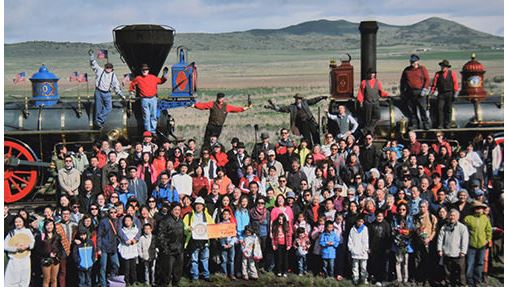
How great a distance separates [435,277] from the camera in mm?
10234

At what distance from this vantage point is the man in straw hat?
48.0 ft

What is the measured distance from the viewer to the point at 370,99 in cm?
1421

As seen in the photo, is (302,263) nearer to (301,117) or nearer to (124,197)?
(124,197)

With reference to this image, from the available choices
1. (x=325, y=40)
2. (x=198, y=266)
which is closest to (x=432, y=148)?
(x=198, y=266)

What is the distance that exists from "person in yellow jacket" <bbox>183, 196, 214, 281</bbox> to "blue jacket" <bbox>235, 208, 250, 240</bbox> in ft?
1.11

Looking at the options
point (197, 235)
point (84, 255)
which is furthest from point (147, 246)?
point (84, 255)

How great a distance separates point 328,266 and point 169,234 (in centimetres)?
214

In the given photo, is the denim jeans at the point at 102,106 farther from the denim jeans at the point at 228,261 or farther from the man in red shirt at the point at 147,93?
the denim jeans at the point at 228,261

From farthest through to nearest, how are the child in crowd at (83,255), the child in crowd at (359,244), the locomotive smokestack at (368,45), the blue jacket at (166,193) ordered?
the locomotive smokestack at (368,45) → the blue jacket at (166,193) → the child in crowd at (359,244) → the child in crowd at (83,255)

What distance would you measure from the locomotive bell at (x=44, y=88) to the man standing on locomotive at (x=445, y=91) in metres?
7.11

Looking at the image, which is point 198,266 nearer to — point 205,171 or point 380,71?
point 205,171

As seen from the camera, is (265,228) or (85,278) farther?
(265,228)

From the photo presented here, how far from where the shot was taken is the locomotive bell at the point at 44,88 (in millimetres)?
14969

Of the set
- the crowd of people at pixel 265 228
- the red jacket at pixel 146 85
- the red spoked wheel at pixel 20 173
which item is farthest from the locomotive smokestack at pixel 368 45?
the red spoked wheel at pixel 20 173
